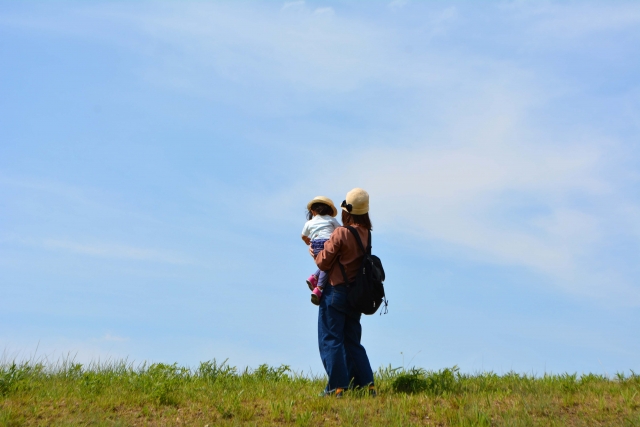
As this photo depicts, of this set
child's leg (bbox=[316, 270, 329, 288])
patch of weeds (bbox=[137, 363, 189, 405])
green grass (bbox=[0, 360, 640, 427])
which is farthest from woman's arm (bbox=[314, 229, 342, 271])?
patch of weeds (bbox=[137, 363, 189, 405])

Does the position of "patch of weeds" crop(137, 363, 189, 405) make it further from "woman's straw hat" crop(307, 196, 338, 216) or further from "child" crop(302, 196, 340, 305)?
"woman's straw hat" crop(307, 196, 338, 216)

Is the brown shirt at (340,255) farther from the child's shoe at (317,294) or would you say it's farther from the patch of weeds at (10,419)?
the patch of weeds at (10,419)

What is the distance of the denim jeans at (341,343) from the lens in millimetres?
8086

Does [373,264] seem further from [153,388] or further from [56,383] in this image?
[56,383]

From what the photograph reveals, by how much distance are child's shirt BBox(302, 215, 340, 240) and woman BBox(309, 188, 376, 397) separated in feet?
0.61

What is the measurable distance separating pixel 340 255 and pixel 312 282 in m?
0.58

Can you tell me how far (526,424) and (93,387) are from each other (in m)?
5.37

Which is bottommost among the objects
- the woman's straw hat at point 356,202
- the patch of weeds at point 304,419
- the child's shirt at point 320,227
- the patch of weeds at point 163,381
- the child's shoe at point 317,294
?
the patch of weeds at point 304,419

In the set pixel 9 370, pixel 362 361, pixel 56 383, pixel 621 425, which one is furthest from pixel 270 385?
pixel 621 425

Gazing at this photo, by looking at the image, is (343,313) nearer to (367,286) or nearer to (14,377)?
(367,286)

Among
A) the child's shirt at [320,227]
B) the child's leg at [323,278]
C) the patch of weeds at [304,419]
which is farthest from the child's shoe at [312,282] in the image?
the patch of weeds at [304,419]

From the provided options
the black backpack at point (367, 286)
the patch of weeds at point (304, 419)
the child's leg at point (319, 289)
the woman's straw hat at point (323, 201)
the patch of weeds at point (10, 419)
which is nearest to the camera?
the patch of weeds at point (304, 419)

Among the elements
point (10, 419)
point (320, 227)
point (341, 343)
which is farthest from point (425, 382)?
point (10, 419)

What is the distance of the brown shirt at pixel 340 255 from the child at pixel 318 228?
178 millimetres
